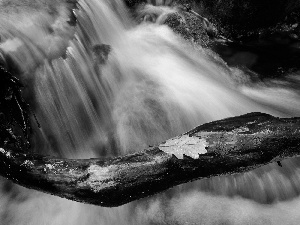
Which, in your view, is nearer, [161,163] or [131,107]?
[161,163]

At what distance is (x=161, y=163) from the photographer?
1.87 m

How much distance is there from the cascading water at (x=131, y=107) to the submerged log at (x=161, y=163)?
164cm

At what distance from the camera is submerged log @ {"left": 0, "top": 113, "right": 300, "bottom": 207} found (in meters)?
1.82

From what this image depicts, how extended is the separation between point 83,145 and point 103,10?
9.84ft

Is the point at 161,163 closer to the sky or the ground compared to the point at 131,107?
closer to the sky

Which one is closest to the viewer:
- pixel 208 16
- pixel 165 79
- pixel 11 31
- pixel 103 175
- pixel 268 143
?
pixel 103 175

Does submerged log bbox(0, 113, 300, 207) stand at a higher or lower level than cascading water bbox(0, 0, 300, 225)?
higher

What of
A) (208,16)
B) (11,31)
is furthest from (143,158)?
(208,16)

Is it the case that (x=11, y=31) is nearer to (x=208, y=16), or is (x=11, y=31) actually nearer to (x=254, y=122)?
(x=254, y=122)

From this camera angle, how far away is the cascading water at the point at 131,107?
3500mm

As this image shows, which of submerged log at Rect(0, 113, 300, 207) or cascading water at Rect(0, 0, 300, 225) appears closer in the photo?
submerged log at Rect(0, 113, 300, 207)

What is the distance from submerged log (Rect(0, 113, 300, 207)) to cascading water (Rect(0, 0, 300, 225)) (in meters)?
1.64

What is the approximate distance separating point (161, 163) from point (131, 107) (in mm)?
2695

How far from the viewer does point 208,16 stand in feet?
20.4
